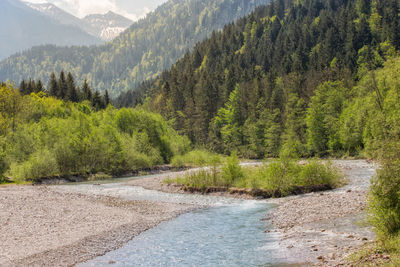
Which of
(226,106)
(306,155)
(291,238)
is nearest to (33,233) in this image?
(291,238)

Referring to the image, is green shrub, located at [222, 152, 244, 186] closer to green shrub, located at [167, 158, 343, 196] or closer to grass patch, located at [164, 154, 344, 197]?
green shrub, located at [167, 158, 343, 196]

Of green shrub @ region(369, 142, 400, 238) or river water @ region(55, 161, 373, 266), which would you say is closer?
green shrub @ region(369, 142, 400, 238)

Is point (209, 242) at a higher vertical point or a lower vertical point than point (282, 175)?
lower

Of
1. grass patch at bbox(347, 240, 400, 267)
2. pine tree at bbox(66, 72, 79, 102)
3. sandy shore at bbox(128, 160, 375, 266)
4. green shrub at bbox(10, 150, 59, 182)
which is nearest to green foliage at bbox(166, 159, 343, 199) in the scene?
sandy shore at bbox(128, 160, 375, 266)

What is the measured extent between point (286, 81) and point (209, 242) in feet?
327

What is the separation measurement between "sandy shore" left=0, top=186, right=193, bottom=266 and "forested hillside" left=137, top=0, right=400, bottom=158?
48719mm

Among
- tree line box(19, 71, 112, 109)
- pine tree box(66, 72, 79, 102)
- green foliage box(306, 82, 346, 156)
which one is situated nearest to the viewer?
green foliage box(306, 82, 346, 156)

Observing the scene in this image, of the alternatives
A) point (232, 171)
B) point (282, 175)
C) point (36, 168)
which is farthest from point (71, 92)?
point (282, 175)

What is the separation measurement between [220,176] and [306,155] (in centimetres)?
5306

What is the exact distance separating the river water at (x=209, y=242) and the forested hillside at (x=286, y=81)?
45002 mm

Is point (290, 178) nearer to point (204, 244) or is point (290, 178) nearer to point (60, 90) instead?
point (204, 244)

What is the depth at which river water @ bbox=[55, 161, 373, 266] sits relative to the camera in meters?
15.9

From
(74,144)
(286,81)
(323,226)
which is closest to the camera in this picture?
(323,226)

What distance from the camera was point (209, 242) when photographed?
753 inches
